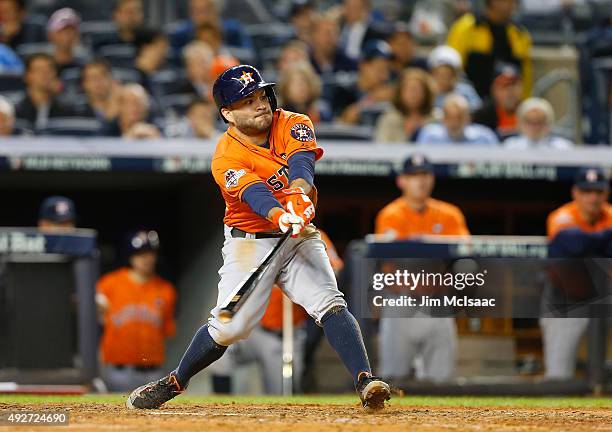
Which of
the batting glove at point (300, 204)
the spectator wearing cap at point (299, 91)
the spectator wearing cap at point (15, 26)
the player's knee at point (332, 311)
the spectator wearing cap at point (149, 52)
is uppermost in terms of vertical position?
the spectator wearing cap at point (15, 26)

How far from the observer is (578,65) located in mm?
11086

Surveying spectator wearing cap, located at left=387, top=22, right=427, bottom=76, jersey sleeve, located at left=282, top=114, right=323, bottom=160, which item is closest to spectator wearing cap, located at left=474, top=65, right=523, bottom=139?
spectator wearing cap, located at left=387, top=22, right=427, bottom=76

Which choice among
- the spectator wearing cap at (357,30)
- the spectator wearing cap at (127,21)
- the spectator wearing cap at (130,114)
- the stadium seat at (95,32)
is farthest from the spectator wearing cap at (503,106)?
the stadium seat at (95,32)

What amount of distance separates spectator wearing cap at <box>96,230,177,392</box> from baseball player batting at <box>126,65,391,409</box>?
3454 mm

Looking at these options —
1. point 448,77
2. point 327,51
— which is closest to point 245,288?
point 448,77

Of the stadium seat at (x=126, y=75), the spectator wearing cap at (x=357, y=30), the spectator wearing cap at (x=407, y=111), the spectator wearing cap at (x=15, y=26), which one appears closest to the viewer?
the spectator wearing cap at (x=407, y=111)

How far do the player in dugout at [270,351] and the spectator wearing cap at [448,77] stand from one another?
9.32 feet

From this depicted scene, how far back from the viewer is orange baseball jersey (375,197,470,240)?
8.48 meters

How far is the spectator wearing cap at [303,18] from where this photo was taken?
12334 millimetres

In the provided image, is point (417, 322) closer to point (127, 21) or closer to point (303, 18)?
point (127, 21)

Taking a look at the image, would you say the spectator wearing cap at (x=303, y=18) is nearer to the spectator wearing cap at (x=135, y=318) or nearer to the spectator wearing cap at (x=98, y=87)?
the spectator wearing cap at (x=98, y=87)

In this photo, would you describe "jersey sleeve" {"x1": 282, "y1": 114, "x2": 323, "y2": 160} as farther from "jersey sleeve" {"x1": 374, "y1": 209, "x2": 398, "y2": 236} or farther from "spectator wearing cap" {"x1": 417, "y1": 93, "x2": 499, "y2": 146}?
"spectator wearing cap" {"x1": 417, "y1": 93, "x2": 499, "y2": 146}

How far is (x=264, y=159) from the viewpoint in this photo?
5535 mm

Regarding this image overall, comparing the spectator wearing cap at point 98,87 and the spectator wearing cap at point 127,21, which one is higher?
the spectator wearing cap at point 127,21
